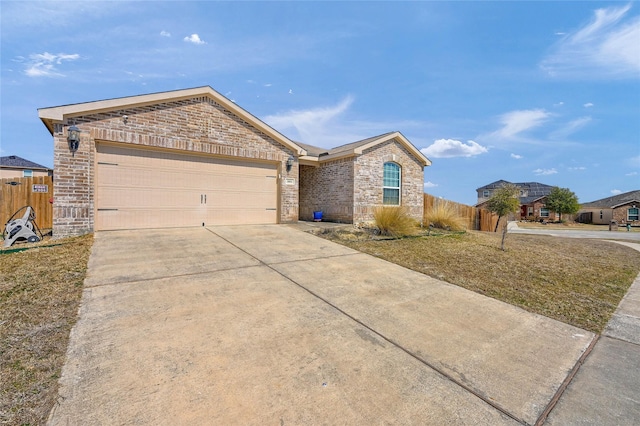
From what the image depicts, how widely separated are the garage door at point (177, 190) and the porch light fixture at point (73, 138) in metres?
0.54

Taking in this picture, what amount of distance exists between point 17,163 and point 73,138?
25610mm

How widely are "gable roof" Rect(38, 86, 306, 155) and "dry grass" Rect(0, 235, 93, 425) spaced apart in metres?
3.76

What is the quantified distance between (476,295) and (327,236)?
494cm

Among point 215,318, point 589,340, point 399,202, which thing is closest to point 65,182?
point 215,318

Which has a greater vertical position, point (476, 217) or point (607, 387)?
point (476, 217)

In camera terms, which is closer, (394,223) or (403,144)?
(394,223)

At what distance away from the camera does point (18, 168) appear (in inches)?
926

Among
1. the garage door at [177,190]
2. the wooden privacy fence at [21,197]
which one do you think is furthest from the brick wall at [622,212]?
the wooden privacy fence at [21,197]

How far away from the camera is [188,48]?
8.00m

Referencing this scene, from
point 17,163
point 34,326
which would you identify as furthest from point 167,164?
point 17,163

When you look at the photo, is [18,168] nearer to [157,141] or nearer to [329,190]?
[157,141]

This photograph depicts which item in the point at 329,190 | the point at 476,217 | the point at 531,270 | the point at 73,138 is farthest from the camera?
the point at 476,217

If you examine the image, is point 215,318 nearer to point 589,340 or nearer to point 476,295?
point 476,295

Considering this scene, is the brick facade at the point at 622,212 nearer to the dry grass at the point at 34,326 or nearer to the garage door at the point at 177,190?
the garage door at the point at 177,190
